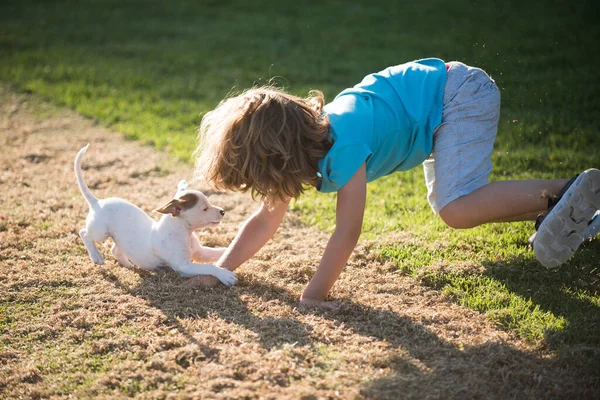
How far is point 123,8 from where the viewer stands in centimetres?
1175

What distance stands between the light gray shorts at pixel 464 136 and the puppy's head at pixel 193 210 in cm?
121

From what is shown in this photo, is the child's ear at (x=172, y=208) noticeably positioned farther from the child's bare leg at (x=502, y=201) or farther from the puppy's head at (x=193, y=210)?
the child's bare leg at (x=502, y=201)

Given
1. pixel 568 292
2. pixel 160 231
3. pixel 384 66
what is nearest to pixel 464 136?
pixel 568 292

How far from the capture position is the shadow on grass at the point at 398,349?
2479 millimetres

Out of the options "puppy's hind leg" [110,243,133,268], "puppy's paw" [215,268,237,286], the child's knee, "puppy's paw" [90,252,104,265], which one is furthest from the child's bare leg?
"puppy's paw" [90,252,104,265]

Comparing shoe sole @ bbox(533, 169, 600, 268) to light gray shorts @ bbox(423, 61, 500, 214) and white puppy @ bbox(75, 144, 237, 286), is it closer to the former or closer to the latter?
light gray shorts @ bbox(423, 61, 500, 214)

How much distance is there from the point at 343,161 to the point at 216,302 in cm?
96

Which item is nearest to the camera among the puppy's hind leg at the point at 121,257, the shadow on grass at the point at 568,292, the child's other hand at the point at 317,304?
the shadow on grass at the point at 568,292

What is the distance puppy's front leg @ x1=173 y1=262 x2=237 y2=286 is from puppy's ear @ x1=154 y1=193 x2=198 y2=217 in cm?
29

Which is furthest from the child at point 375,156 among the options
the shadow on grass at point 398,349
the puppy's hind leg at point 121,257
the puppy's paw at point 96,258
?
the puppy's paw at point 96,258

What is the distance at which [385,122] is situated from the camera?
10.6 ft

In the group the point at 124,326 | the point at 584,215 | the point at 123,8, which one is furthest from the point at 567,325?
the point at 123,8

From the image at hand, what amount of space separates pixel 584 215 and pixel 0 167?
4706mm

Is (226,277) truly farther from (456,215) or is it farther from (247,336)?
(456,215)
